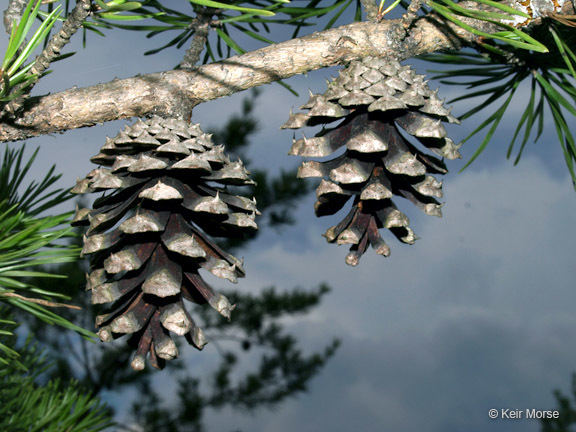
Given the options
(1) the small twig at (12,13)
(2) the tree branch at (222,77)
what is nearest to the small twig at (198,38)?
(2) the tree branch at (222,77)

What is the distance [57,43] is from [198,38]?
0.19m

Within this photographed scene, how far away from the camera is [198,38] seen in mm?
665

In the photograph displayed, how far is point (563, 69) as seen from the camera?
87 centimetres

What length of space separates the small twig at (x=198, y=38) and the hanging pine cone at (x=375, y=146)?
0.17 meters

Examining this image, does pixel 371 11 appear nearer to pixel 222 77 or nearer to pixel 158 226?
pixel 222 77

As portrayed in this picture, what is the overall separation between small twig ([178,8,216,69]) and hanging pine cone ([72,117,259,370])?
12 cm

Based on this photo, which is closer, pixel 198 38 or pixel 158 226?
pixel 158 226

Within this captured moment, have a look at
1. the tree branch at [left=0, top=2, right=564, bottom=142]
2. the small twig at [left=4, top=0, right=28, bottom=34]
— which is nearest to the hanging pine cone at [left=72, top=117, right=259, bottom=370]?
the tree branch at [left=0, top=2, right=564, bottom=142]

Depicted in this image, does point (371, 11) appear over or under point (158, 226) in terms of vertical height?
over

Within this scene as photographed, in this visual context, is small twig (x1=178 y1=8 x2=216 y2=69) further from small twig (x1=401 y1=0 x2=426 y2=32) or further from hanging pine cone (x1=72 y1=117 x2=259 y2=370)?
small twig (x1=401 y1=0 x2=426 y2=32)

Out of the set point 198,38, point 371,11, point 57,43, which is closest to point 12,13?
point 57,43

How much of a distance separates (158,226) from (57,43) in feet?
0.71

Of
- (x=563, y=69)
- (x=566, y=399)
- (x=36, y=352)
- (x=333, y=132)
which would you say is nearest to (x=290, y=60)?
(x=333, y=132)

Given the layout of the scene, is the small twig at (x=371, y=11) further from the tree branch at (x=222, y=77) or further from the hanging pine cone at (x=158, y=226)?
the hanging pine cone at (x=158, y=226)
